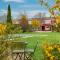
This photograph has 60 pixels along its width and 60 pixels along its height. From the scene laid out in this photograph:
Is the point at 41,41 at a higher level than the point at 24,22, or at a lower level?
lower

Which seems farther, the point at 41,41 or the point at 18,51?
the point at 41,41

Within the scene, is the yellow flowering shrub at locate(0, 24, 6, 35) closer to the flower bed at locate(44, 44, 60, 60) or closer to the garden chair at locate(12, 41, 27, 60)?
the garden chair at locate(12, 41, 27, 60)

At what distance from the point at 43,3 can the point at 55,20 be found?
44 centimetres

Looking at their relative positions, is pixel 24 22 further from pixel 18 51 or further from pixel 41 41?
pixel 41 41

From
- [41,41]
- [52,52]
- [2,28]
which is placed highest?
[2,28]

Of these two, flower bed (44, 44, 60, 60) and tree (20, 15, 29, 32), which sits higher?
tree (20, 15, 29, 32)

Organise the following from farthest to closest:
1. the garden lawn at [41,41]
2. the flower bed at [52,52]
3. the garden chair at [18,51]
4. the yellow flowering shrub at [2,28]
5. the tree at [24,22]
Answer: the tree at [24,22], the garden chair at [18,51], the garden lawn at [41,41], the yellow flowering shrub at [2,28], the flower bed at [52,52]

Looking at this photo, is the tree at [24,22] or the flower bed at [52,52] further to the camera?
the tree at [24,22]

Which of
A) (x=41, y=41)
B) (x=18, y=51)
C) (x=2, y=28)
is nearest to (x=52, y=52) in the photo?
(x=2, y=28)

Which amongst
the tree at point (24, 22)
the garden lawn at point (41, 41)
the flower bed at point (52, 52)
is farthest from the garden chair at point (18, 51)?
the flower bed at point (52, 52)

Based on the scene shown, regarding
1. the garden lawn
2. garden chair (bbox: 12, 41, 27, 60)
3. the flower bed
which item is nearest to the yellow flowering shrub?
garden chair (bbox: 12, 41, 27, 60)

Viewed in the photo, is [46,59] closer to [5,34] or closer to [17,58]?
[5,34]

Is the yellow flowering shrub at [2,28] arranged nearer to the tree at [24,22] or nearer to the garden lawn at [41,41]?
the garden lawn at [41,41]

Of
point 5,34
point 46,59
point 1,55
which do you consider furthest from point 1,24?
point 46,59
